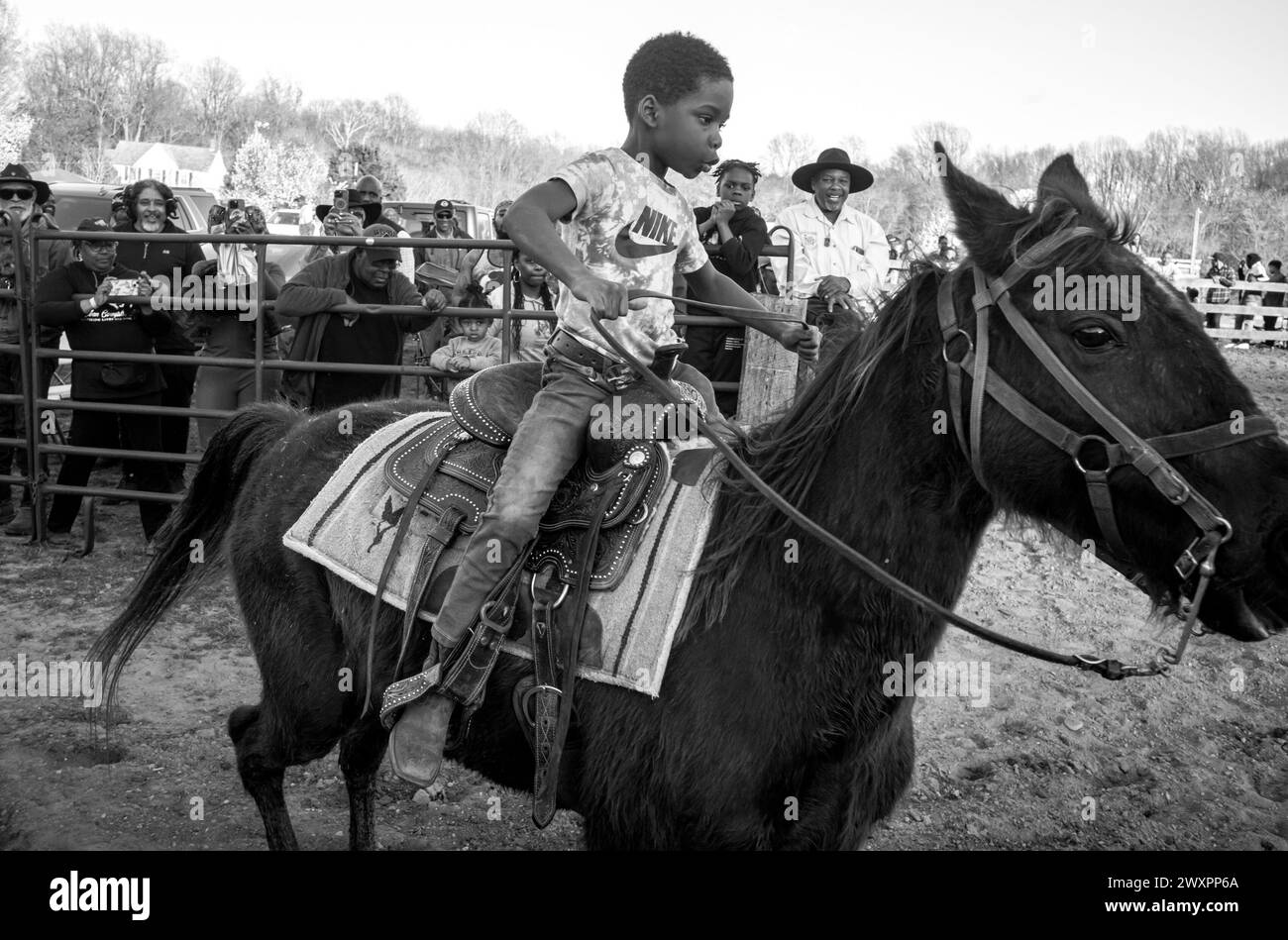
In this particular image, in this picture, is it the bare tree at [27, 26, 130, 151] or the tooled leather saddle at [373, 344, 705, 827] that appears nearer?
the tooled leather saddle at [373, 344, 705, 827]

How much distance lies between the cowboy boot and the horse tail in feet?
4.72

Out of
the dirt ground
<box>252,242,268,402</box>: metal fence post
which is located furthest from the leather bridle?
<box>252,242,268,402</box>: metal fence post

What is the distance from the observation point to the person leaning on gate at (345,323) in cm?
666

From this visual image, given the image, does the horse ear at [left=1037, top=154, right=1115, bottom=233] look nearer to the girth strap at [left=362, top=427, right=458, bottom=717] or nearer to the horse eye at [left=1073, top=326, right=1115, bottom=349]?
the horse eye at [left=1073, top=326, right=1115, bottom=349]

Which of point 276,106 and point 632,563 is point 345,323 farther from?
point 276,106

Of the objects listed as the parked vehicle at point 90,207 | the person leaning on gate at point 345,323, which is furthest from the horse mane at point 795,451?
the parked vehicle at point 90,207

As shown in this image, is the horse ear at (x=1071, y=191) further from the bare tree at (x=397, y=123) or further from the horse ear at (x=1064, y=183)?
the bare tree at (x=397, y=123)

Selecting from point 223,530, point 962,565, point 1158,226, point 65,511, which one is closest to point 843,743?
point 962,565

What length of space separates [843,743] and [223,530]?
8.48 feet

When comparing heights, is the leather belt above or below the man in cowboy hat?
below

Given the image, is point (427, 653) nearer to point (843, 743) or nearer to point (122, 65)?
point (843, 743)

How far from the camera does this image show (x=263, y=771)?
11.0 ft

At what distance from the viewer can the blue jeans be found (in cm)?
255

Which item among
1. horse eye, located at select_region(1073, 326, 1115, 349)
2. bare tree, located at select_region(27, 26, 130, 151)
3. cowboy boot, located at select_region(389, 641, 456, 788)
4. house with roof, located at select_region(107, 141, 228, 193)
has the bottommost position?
cowboy boot, located at select_region(389, 641, 456, 788)
